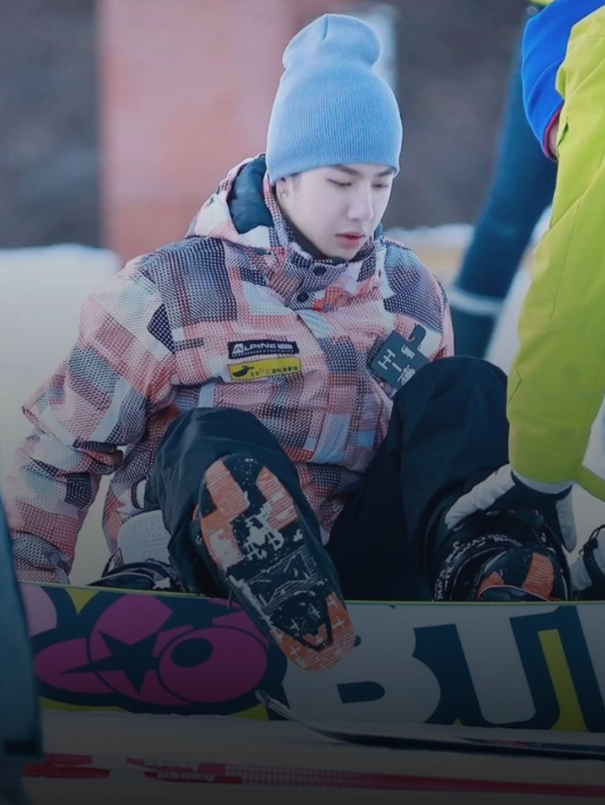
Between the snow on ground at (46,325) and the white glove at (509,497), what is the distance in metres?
0.04

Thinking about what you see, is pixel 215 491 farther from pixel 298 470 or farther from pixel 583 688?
pixel 583 688

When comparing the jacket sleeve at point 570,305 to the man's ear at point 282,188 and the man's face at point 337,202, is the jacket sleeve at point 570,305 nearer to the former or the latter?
the man's face at point 337,202

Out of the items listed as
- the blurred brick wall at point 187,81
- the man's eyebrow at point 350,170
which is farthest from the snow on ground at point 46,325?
the man's eyebrow at point 350,170

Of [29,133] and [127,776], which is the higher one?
[29,133]

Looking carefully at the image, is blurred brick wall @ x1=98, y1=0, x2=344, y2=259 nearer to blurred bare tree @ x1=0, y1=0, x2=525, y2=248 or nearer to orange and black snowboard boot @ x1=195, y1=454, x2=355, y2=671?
Result: blurred bare tree @ x1=0, y1=0, x2=525, y2=248

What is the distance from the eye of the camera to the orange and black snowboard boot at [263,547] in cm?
149

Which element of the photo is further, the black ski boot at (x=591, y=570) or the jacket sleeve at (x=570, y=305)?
the black ski boot at (x=591, y=570)

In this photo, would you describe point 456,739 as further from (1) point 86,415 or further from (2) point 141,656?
(1) point 86,415

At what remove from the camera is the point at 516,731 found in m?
1.58

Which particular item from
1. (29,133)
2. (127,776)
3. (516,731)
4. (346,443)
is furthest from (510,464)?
(29,133)

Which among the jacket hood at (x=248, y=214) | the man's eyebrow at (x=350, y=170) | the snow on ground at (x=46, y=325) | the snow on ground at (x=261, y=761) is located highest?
the man's eyebrow at (x=350, y=170)

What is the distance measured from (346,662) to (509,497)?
298 mm

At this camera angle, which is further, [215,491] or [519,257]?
[519,257]

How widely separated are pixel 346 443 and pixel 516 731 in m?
0.43
